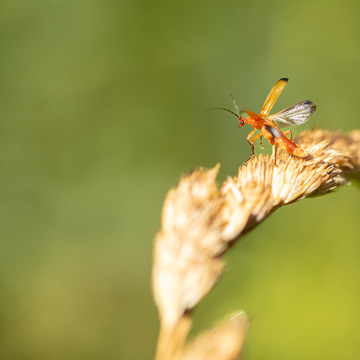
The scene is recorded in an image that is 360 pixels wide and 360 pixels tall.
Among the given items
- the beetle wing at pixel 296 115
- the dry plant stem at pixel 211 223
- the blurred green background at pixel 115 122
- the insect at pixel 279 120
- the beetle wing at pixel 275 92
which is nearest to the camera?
the dry plant stem at pixel 211 223

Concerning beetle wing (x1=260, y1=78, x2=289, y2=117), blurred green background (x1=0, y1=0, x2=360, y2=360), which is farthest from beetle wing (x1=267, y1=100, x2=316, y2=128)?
blurred green background (x1=0, y1=0, x2=360, y2=360)

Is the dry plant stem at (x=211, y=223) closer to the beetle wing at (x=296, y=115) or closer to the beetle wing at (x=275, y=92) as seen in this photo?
the beetle wing at (x=275, y=92)

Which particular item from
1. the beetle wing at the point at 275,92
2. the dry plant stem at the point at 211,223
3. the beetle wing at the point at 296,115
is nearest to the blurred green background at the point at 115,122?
the beetle wing at the point at 296,115

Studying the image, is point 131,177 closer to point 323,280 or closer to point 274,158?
point 323,280

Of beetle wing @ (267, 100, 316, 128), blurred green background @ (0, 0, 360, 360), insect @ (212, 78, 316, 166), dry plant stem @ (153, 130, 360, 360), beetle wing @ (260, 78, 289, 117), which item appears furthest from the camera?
blurred green background @ (0, 0, 360, 360)

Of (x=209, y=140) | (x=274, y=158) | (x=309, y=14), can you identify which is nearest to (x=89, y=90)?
(x=209, y=140)

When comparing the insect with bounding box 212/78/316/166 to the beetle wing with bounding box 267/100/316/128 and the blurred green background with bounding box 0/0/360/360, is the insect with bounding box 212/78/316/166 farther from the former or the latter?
the blurred green background with bounding box 0/0/360/360
